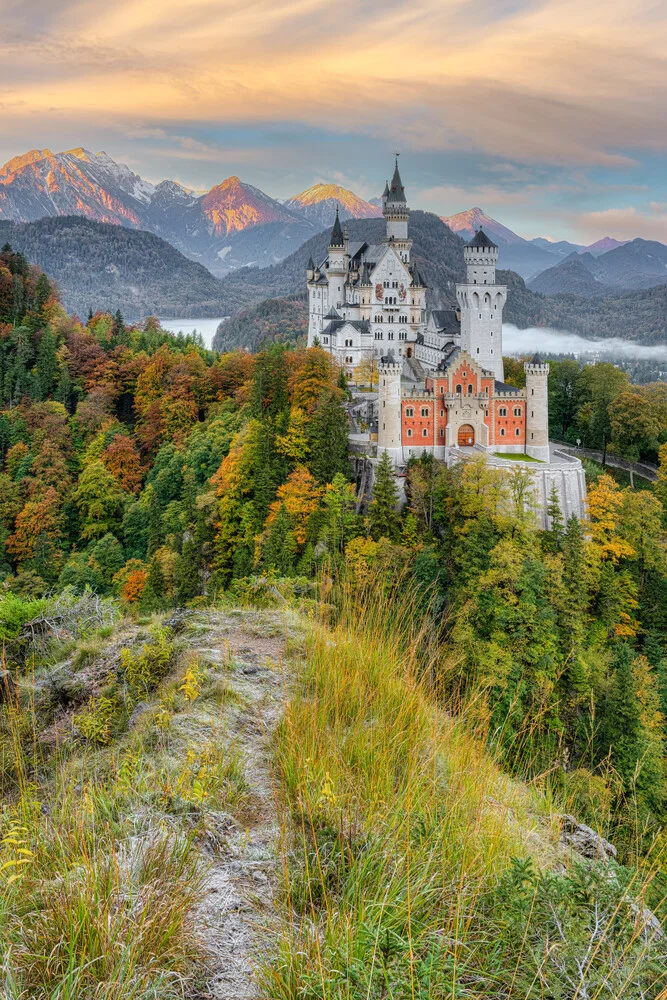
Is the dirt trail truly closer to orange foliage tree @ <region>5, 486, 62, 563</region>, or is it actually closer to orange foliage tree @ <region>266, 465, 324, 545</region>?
orange foliage tree @ <region>266, 465, 324, 545</region>

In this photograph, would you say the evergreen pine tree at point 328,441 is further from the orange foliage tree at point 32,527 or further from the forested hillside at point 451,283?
the forested hillside at point 451,283

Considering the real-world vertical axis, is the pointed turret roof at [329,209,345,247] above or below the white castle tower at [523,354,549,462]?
above

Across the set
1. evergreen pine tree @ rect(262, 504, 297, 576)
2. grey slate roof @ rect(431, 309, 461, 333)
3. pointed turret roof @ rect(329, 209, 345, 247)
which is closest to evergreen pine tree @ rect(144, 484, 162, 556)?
evergreen pine tree @ rect(262, 504, 297, 576)

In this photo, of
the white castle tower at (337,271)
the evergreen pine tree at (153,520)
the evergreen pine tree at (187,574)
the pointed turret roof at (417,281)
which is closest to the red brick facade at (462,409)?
the evergreen pine tree at (187,574)

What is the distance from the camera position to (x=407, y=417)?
3653 cm

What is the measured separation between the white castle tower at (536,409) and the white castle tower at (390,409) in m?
6.30

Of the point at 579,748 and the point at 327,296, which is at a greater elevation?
the point at 327,296

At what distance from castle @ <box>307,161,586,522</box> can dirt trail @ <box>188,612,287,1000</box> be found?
27.9m

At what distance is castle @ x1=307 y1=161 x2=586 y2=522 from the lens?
35.9 metres

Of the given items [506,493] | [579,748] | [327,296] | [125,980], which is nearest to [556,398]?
[327,296]

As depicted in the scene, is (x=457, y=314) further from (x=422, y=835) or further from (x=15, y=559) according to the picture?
(x=422, y=835)

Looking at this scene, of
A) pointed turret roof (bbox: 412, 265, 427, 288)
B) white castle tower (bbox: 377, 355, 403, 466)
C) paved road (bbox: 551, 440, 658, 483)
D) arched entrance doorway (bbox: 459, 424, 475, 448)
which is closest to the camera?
white castle tower (bbox: 377, 355, 403, 466)

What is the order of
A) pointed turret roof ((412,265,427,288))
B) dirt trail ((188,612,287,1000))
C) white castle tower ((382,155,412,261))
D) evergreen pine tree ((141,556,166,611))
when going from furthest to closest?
white castle tower ((382,155,412,261)) → pointed turret roof ((412,265,427,288)) → evergreen pine tree ((141,556,166,611)) → dirt trail ((188,612,287,1000))

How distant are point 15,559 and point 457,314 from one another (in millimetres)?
31038
